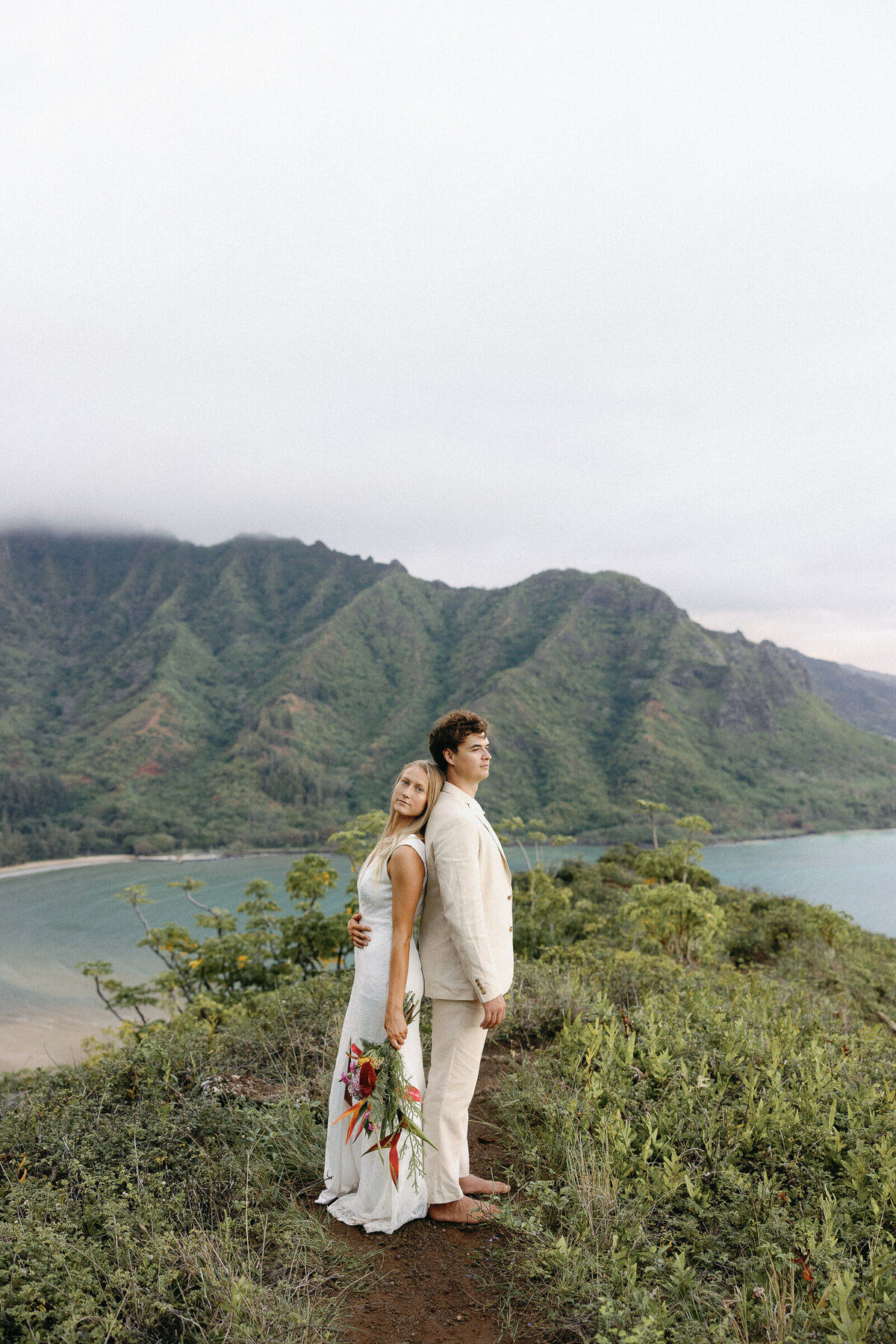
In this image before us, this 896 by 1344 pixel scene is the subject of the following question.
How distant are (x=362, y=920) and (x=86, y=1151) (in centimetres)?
170

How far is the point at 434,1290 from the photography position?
Result: 2.38m

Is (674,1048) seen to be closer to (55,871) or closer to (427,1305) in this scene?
(427,1305)

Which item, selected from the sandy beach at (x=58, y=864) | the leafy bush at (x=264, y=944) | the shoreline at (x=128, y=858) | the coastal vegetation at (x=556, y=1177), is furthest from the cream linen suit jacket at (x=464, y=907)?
the sandy beach at (x=58, y=864)

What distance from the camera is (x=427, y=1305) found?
7.59ft

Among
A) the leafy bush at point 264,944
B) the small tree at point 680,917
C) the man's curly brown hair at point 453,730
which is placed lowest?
the leafy bush at point 264,944

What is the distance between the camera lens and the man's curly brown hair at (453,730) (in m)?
2.74

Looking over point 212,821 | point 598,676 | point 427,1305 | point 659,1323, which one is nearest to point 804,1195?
point 659,1323

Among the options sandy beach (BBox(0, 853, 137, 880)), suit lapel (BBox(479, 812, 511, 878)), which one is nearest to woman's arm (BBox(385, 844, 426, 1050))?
suit lapel (BBox(479, 812, 511, 878))

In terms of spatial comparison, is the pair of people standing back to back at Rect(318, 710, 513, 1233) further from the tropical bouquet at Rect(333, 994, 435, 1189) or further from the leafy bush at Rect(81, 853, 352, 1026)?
the leafy bush at Rect(81, 853, 352, 1026)

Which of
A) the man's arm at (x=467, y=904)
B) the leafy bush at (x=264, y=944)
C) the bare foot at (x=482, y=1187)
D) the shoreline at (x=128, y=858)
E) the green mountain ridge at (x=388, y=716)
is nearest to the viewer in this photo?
the man's arm at (x=467, y=904)

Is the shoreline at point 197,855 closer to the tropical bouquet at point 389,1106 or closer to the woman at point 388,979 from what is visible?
the woman at point 388,979

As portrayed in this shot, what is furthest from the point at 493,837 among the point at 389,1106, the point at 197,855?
the point at 197,855

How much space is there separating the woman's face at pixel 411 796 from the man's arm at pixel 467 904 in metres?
0.16

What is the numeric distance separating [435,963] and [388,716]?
10867 cm
